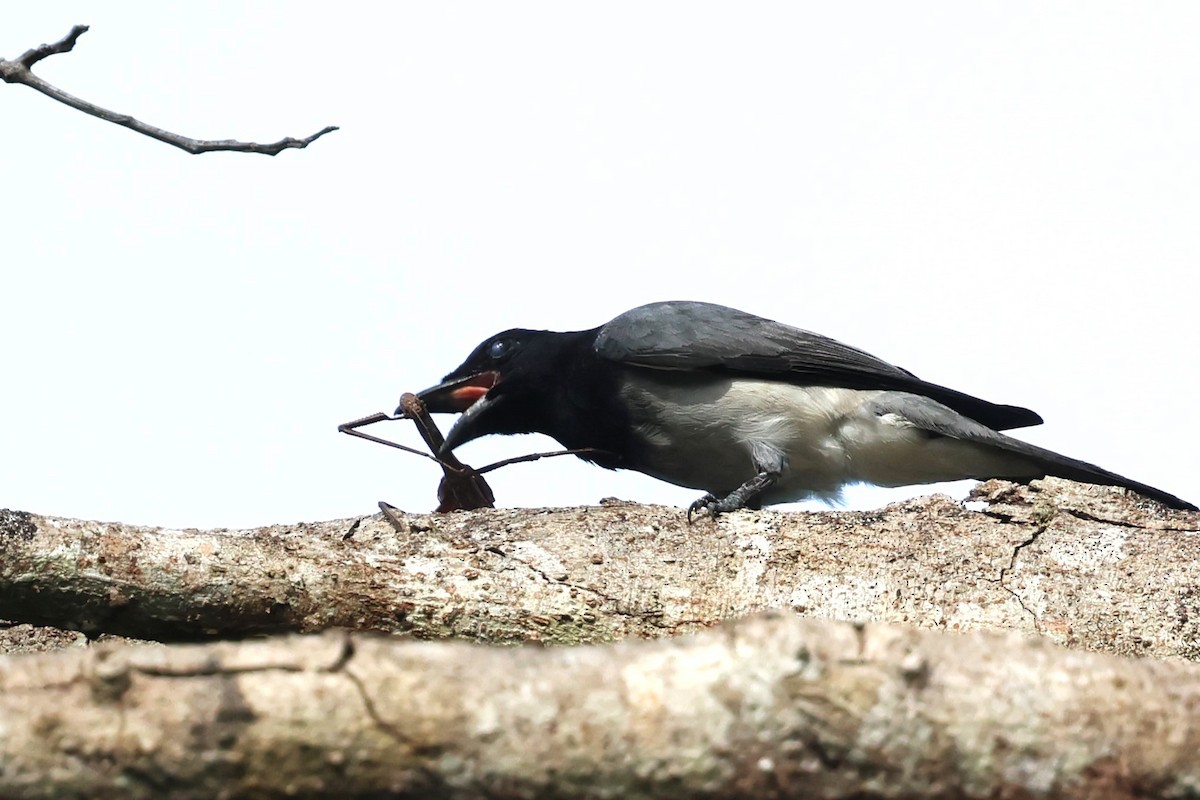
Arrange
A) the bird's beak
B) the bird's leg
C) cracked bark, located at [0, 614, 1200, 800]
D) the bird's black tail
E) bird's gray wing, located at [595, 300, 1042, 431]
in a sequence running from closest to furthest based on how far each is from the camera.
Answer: cracked bark, located at [0, 614, 1200, 800] < the bird's black tail < the bird's leg < bird's gray wing, located at [595, 300, 1042, 431] < the bird's beak

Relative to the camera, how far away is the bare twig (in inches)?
135

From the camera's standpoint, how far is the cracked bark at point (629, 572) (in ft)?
12.3

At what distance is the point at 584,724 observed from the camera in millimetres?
1865

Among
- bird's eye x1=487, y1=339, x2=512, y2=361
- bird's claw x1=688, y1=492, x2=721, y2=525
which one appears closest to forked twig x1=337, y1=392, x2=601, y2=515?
bird's claw x1=688, y1=492, x2=721, y2=525

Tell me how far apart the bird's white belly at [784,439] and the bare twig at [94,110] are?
3.61 metres

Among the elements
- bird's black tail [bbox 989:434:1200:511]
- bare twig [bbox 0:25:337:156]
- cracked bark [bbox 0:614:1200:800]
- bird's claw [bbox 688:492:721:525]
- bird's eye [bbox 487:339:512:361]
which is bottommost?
cracked bark [bbox 0:614:1200:800]

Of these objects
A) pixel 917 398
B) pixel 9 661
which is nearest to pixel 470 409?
pixel 917 398

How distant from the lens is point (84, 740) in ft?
5.91

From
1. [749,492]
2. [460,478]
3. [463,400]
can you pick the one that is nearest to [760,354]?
[749,492]

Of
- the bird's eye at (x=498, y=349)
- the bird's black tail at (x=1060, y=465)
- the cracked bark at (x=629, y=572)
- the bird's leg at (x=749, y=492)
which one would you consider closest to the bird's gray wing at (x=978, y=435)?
the bird's black tail at (x=1060, y=465)

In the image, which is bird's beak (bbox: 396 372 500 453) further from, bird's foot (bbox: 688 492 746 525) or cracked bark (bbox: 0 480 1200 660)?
cracked bark (bbox: 0 480 1200 660)

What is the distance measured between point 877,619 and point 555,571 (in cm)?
95

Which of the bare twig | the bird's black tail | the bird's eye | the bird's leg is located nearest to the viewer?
the bare twig

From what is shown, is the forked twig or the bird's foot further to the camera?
the bird's foot
